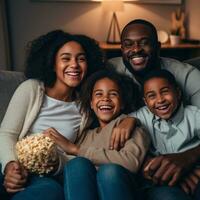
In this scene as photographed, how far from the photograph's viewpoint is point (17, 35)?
3637 millimetres

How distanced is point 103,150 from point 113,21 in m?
2.56

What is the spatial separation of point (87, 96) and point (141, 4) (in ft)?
8.02

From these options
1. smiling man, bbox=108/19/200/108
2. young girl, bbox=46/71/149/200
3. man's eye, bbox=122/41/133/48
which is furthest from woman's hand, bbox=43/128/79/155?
man's eye, bbox=122/41/133/48

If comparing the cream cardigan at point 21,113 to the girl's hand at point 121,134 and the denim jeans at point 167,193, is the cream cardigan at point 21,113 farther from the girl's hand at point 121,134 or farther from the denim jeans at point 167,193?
the denim jeans at point 167,193

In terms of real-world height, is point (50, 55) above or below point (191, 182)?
above

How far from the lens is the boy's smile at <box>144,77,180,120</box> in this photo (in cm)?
160

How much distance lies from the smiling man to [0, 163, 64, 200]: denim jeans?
766mm

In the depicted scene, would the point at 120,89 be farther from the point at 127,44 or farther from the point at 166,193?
the point at 166,193

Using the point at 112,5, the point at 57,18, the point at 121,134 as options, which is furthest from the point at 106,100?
the point at 57,18

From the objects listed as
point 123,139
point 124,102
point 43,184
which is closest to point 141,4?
point 124,102

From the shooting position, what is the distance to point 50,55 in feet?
5.82

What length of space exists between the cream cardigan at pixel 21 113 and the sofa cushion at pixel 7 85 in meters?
0.15

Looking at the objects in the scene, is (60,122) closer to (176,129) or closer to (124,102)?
(124,102)

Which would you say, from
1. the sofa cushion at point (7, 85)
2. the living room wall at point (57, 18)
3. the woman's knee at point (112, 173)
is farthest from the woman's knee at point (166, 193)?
the living room wall at point (57, 18)
